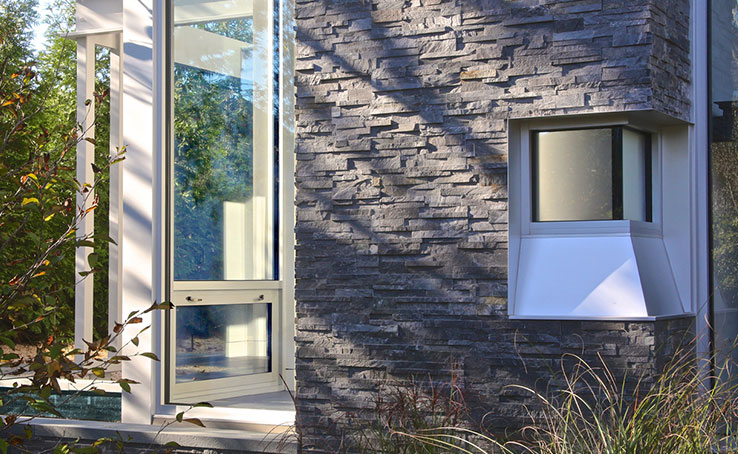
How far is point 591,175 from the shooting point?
4.33 m

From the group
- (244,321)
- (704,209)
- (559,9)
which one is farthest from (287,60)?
(704,209)

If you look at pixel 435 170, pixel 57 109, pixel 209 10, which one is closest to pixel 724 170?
pixel 435 170

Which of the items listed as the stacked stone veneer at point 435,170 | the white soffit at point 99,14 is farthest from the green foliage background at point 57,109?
the stacked stone veneer at point 435,170

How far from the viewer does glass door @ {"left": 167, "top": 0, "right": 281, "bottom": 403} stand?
5777mm

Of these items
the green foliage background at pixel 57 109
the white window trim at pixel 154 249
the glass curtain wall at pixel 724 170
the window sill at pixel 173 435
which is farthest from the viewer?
the green foliage background at pixel 57 109

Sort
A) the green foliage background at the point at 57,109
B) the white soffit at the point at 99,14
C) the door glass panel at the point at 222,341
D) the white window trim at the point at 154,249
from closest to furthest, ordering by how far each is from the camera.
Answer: the white window trim at the point at 154,249, the door glass panel at the point at 222,341, the white soffit at the point at 99,14, the green foliage background at the point at 57,109

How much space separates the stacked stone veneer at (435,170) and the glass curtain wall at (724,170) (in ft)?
0.67

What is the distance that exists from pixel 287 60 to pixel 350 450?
3.26m

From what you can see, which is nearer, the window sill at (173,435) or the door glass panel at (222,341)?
the window sill at (173,435)

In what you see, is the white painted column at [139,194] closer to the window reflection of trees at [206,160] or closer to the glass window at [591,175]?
the window reflection of trees at [206,160]

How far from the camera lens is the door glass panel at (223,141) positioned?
229 inches

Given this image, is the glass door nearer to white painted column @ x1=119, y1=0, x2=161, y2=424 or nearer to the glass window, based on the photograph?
white painted column @ x1=119, y1=0, x2=161, y2=424

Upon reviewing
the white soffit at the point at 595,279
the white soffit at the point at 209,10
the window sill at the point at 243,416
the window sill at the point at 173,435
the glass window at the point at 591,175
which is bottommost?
the window sill at the point at 173,435

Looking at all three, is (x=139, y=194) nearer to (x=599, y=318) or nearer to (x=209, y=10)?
(x=209, y=10)
